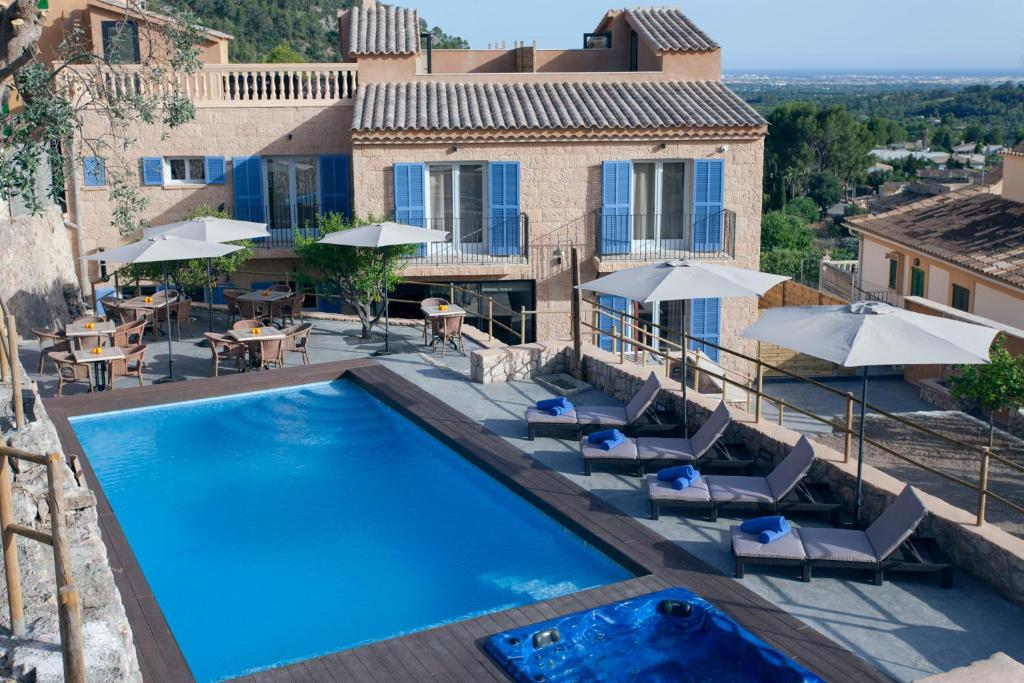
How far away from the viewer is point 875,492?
1102cm

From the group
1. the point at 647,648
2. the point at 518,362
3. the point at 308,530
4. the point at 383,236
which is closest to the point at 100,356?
the point at 383,236

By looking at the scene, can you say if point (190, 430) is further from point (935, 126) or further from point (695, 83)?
point (935, 126)

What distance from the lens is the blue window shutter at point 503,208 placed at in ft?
79.7

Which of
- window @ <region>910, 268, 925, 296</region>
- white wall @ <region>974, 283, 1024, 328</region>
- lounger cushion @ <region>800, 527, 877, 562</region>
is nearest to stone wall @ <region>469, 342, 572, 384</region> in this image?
lounger cushion @ <region>800, 527, 877, 562</region>

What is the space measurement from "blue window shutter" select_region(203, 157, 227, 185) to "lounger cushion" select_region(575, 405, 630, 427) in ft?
44.7

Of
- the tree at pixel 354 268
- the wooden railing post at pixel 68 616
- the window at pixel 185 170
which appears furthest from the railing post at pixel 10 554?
the window at pixel 185 170

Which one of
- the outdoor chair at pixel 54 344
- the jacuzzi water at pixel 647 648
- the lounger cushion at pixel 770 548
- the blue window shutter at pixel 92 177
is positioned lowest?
the jacuzzi water at pixel 647 648

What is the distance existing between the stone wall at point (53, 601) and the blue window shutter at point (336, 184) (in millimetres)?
15585

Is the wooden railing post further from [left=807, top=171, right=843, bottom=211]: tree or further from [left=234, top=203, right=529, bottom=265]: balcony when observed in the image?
[left=807, top=171, right=843, bottom=211]: tree

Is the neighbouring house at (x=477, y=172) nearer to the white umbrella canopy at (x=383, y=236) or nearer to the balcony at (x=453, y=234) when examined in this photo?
the balcony at (x=453, y=234)

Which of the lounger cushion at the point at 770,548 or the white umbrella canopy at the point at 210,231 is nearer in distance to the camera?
the lounger cushion at the point at 770,548

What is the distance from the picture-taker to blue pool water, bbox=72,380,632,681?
10.1 metres

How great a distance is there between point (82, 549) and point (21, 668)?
1558 millimetres

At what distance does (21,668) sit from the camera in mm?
6852
